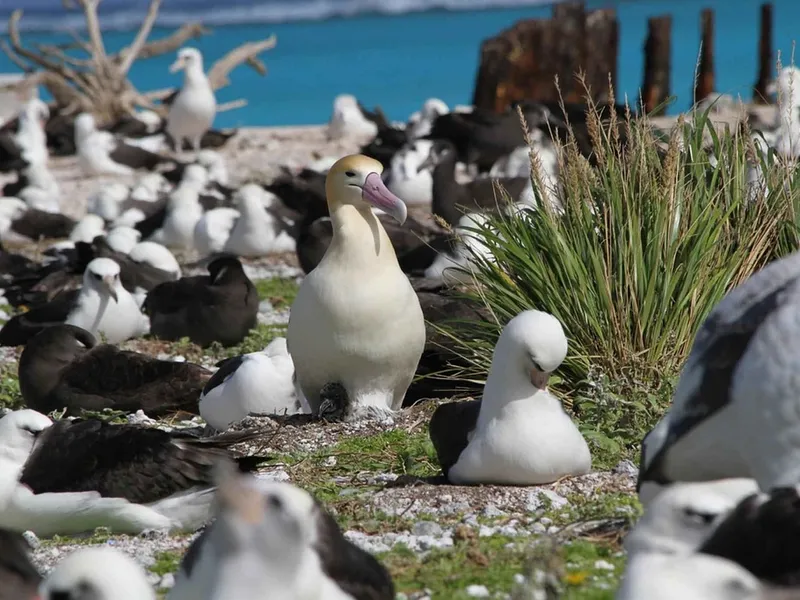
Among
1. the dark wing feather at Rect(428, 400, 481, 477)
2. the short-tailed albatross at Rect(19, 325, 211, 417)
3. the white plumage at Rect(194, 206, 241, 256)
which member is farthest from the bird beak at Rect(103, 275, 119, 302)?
the dark wing feather at Rect(428, 400, 481, 477)

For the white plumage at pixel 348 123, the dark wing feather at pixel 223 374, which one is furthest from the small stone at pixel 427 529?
the white plumage at pixel 348 123

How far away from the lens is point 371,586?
4219mm

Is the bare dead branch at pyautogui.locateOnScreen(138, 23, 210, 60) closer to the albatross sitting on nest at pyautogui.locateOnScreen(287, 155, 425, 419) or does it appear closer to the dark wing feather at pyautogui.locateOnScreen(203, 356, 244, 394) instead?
the dark wing feather at pyautogui.locateOnScreen(203, 356, 244, 394)

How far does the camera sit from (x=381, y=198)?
26.0 ft

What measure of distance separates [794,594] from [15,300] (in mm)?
10146

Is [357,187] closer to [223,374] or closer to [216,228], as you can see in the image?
[223,374]

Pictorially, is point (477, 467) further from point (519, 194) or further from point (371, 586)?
point (519, 194)

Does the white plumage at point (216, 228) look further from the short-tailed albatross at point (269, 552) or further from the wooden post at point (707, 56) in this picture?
the short-tailed albatross at point (269, 552)

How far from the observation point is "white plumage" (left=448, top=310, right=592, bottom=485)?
589 centimetres

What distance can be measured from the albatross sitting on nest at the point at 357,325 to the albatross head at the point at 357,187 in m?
0.01

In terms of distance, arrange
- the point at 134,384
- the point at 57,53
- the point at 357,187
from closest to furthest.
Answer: the point at 357,187
the point at 134,384
the point at 57,53

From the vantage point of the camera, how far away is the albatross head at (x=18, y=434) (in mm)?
6379

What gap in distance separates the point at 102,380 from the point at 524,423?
12.5 ft

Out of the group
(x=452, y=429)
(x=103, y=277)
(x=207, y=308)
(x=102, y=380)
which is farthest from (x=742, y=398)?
(x=103, y=277)
